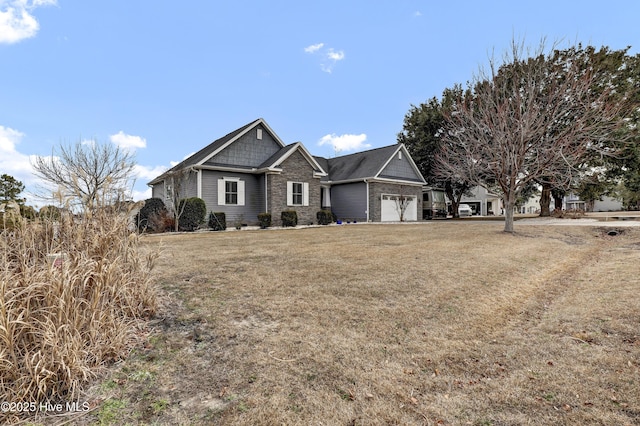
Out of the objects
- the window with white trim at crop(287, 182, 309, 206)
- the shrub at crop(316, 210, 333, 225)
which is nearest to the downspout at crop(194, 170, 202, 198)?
the window with white trim at crop(287, 182, 309, 206)

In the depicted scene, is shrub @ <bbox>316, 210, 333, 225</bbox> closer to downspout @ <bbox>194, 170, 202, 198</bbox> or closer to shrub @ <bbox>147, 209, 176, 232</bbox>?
downspout @ <bbox>194, 170, 202, 198</bbox>

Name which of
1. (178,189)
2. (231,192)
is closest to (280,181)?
(231,192)

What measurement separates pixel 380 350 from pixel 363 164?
21314mm

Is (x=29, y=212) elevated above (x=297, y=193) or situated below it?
below

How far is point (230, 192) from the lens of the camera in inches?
690

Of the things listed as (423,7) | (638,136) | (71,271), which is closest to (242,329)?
(71,271)

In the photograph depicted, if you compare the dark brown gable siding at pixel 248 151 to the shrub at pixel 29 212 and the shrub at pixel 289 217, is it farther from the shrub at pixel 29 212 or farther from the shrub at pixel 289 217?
the shrub at pixel 29 212

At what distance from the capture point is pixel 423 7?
1123cm

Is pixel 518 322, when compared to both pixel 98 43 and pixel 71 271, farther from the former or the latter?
pixel 98 43

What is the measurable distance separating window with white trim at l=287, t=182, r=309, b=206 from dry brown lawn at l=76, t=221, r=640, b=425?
40.9ft

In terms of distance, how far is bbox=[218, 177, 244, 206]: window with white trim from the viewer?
17.0m

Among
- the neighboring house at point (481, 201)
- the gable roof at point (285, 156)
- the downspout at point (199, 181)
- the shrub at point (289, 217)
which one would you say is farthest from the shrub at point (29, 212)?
the neighboring house at point (481, 201)

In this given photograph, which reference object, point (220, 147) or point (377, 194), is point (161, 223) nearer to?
point (220, 147)

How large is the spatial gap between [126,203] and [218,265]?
8.28 feet
